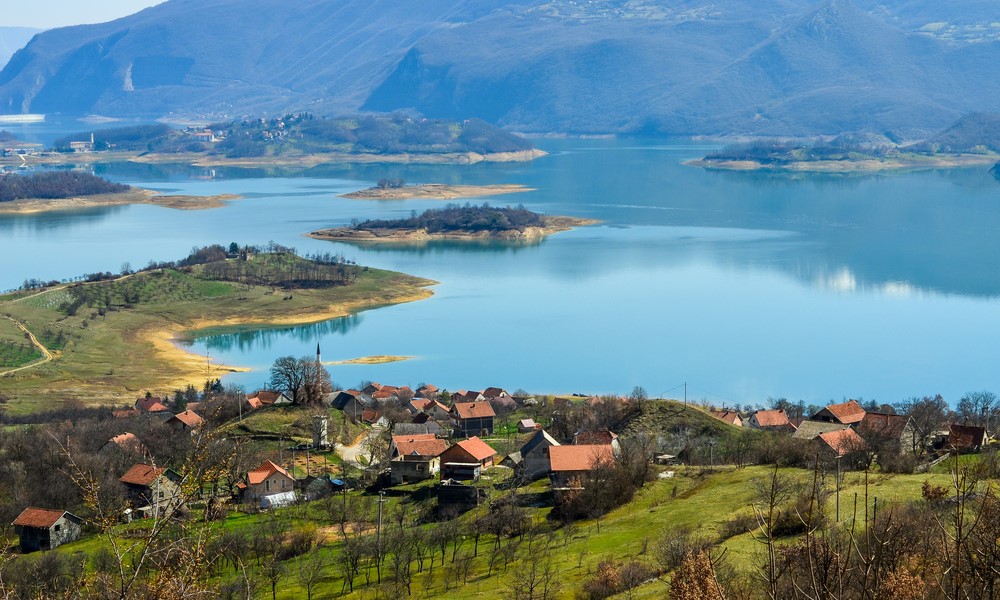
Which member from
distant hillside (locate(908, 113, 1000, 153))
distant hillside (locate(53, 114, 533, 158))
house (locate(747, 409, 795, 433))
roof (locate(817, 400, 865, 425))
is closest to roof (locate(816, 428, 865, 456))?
roof (locate(817, 400, 865, 425))

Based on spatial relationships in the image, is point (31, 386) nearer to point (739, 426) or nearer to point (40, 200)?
point (739, 426)

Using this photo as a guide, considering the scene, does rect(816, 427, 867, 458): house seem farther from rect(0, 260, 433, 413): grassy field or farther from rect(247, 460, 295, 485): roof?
rect(0, 260, 433, 413): grassy field

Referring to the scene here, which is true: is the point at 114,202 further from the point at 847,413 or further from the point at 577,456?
the point at 577,456

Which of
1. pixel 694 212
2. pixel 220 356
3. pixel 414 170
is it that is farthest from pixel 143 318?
pixel 414 170

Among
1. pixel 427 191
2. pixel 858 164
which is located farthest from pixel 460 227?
pixel 858 164

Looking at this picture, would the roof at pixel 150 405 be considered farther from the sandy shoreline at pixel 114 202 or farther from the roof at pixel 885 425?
the sandy shoreline at pixel 114 202

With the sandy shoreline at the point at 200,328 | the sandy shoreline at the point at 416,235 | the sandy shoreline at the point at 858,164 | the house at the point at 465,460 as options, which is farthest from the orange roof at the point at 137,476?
the sandy shoreline at the point at 858,164
